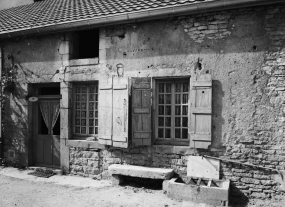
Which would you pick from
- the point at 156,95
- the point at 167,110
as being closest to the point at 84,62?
the point at 156,95

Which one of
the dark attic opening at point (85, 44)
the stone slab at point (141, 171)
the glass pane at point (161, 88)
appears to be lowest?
the stone slab at point (141, 171)

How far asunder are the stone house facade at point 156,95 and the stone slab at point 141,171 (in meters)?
0.24

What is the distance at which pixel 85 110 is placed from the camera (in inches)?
240

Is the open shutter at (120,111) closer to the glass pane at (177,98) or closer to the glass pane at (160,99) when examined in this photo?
the glass pane at (160,99)

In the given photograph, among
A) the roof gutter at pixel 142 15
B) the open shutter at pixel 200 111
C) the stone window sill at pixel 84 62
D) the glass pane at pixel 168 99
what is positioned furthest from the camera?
the stone window sill at pixel 84 62

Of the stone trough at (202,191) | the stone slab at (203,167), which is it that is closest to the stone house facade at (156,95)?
the stone slab at (203,167)

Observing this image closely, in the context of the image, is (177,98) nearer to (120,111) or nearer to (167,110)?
(167,110)

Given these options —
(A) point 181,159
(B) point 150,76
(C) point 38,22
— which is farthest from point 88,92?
(A) point 181,159

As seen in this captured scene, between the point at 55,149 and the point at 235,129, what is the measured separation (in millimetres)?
4593

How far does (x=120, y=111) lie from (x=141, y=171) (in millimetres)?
1383

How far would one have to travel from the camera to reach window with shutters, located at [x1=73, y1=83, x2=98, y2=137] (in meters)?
6.04

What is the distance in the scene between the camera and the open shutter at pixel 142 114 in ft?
17.2

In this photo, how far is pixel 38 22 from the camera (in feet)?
21.1

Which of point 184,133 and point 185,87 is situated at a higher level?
point 185,87
